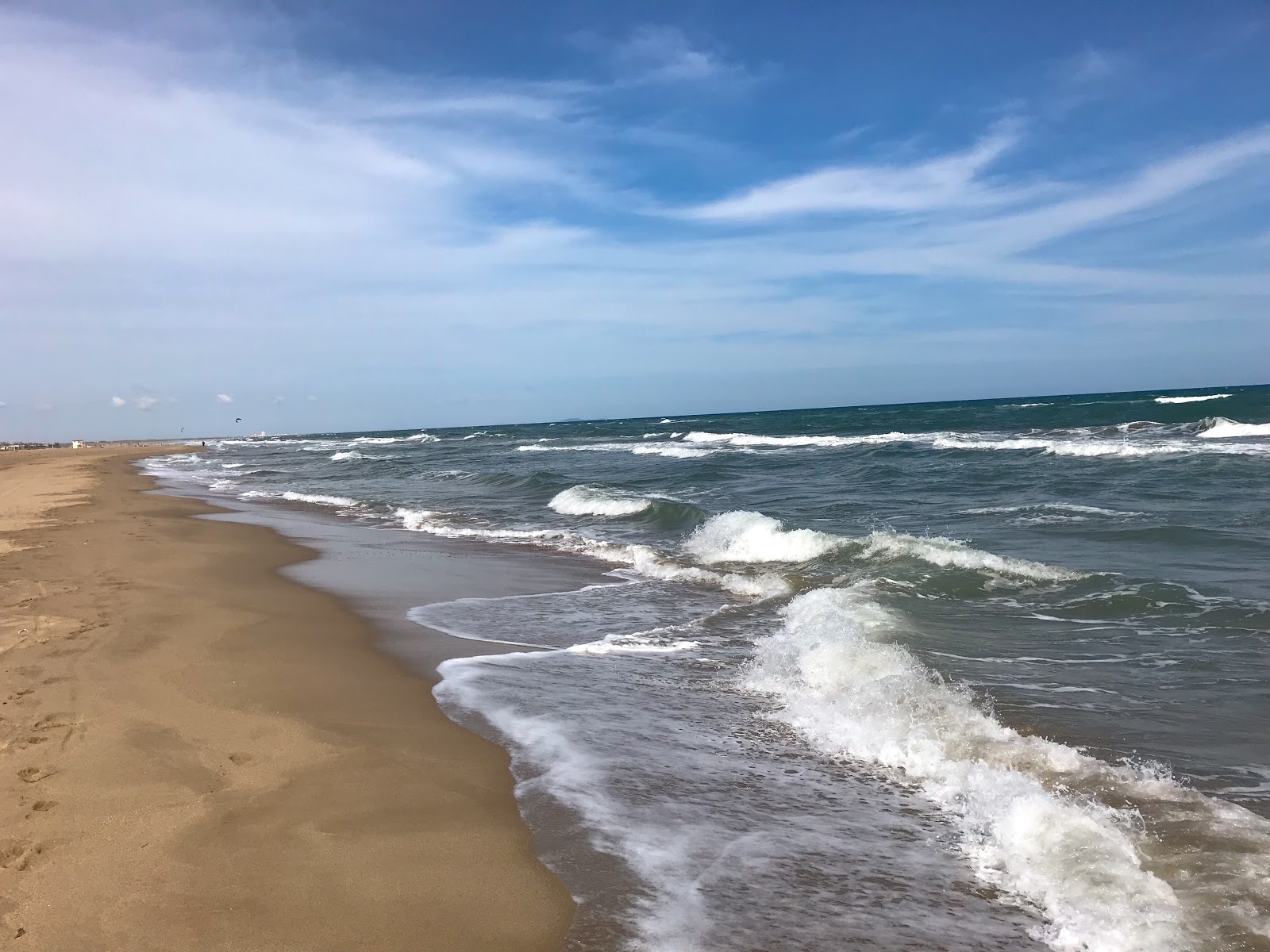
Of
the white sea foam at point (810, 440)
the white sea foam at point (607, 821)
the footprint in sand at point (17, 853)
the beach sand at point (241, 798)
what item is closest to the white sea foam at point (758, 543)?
the beach sand at point (241, 798)

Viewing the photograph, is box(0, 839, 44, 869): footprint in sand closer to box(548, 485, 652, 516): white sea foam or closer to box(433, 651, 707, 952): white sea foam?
box(433, 651, 707, 952): white sea foam

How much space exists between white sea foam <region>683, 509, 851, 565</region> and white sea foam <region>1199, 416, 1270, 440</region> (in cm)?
2283

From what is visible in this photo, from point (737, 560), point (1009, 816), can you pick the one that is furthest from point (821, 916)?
point (737, 560)

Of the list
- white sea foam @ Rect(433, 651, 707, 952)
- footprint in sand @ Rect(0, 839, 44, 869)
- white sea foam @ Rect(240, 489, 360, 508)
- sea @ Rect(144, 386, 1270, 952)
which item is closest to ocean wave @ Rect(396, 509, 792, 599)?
sea @ Rect(144, 386, 1270, 952)

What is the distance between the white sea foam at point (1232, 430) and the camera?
27953mm

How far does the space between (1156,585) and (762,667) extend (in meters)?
4.74

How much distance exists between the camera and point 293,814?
12.3ft

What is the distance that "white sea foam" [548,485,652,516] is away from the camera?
16.8 metres

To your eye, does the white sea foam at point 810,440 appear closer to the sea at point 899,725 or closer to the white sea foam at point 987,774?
the sea at point 899,725

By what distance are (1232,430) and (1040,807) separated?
3191cm

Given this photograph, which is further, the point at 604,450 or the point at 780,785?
the point at 604,450

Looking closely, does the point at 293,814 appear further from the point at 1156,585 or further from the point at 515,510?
the point at 515,510

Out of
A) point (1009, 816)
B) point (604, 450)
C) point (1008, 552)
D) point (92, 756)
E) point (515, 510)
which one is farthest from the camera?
point (604, 450)

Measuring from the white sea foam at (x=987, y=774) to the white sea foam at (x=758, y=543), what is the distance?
418cm
